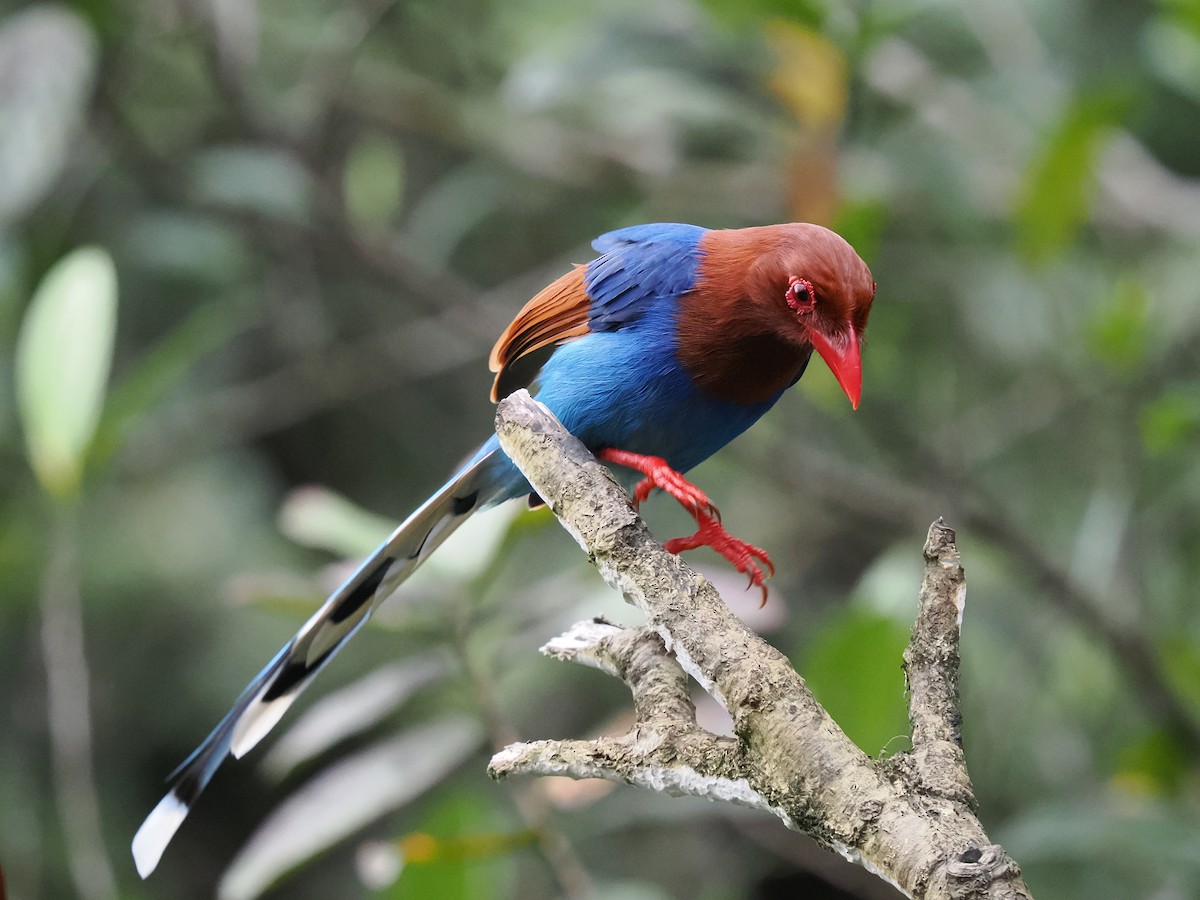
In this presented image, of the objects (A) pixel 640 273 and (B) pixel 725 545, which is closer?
(B) pixel 725 545

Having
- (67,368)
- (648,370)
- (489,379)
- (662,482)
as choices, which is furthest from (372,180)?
(662,482)

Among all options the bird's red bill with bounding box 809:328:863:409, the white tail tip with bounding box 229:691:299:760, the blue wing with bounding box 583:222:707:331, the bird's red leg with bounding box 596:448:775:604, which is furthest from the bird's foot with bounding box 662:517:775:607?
the white tail tip with bounding box 229:691:299:760

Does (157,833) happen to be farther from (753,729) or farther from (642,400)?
(753,729)

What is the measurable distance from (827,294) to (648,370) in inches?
15.1

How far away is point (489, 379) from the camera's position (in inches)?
221

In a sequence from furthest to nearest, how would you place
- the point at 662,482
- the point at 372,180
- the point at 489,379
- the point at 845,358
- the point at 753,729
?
the point at 489,379 < the point at 372,180 < the point at 662,482 < the point at 845,358 < the point at 753,729

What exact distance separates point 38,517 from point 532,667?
2.00m

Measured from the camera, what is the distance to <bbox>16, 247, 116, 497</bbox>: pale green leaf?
10.3 feet

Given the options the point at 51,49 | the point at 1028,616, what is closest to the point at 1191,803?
the point at 1028,616

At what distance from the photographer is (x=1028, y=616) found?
14.1ft

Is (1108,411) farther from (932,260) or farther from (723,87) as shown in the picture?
(723,87)

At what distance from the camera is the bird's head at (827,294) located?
205cm

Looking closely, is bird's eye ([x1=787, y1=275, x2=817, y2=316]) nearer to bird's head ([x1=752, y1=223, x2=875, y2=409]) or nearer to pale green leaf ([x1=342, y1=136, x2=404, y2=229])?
bird's head ([x1=752, y1=223, x2=875, y2=409])

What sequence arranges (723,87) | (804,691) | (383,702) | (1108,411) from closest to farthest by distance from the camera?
1. (804,691)
2. (383,702)
3. (723,87)
4. (1108,411)
